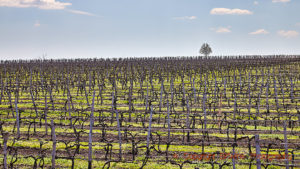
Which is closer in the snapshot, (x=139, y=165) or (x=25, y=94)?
(x=139, y=165)

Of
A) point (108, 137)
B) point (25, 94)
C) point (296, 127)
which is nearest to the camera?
point (108, 137)

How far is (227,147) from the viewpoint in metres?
10.2

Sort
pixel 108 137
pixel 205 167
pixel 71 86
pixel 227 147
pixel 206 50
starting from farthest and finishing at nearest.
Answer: pixel 206 50 < pixel 71 86 < pixel 108 137 < pixel 227 147 < pixel 205 167

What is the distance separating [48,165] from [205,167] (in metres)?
4.12

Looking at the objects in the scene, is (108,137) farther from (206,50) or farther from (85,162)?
(206,50)

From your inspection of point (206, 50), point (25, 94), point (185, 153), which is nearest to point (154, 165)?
point (185, 153)

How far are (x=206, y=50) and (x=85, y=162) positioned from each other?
102 metres

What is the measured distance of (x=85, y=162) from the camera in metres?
8.84

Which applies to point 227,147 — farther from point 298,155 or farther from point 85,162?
point 85,162

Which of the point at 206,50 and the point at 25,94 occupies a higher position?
the point at 206,50

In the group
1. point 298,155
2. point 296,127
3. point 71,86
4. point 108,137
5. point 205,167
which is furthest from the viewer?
point 71,86

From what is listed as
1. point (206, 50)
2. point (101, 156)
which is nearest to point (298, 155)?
point (101, 156)

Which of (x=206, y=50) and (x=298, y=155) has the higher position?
(x=206, y=50)

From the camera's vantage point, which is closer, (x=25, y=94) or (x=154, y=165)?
(x=154, y=165)
